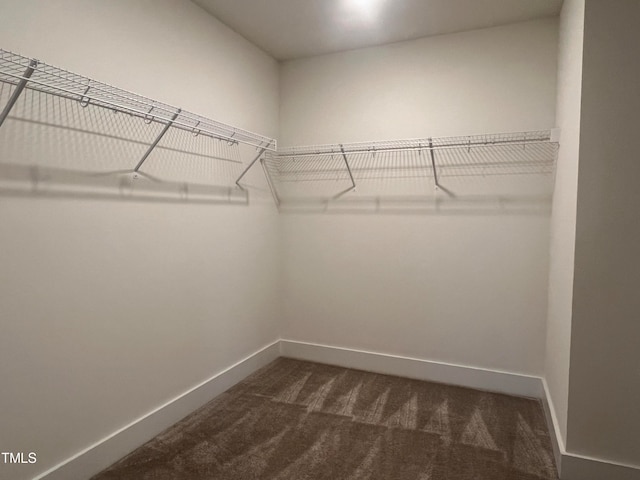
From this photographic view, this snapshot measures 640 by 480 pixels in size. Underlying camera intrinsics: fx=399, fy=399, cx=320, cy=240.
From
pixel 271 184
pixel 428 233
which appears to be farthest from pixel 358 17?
pixel 428 233

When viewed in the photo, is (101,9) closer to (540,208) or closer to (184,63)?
(184,63)

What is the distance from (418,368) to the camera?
2969 millimetres

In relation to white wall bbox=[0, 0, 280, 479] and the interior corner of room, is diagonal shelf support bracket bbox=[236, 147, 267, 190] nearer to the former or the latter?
the interior corner of room

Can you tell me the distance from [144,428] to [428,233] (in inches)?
84.8

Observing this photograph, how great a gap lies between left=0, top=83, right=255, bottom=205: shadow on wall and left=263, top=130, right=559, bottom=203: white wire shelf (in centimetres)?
83

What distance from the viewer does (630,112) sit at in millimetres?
1668

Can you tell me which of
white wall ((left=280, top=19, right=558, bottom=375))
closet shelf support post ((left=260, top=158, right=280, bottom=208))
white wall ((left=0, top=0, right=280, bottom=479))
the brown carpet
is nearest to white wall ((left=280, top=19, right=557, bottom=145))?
white wall ((left=280, top=19, right=558, bottom=375))

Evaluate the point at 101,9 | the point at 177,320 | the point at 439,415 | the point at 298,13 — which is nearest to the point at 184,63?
the point at 101,9

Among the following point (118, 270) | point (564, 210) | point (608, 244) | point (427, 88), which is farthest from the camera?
point (427, 88)

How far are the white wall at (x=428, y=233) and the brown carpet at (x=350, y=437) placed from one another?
44cm

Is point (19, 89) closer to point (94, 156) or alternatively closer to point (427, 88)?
point (94, 156)

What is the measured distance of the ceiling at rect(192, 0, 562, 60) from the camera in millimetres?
2375

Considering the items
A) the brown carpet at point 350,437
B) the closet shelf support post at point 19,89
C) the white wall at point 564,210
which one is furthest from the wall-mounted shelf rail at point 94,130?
the white wall at point 564,210

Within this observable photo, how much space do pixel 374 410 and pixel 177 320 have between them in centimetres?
132
